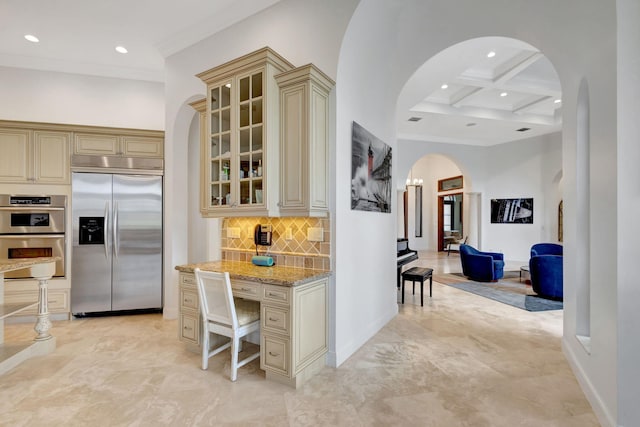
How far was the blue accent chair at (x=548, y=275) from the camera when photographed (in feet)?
17.1

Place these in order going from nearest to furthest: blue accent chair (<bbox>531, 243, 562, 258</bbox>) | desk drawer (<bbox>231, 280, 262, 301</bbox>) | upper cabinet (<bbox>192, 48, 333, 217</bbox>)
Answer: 1. desk drawer (<bbox>231, 280, 262, 301</bbox>)
2. upper cabinet (<bbox>192, 48, 333, 217</bbox>)
3. blue accent chair (<bbox>531, 243, 562, 258</bbox>)

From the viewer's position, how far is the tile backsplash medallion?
2.99 meters

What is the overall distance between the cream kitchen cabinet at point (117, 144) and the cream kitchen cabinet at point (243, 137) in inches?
70.4

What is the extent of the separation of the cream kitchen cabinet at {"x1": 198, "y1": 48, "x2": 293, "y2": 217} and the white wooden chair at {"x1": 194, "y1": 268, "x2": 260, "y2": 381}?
676 mm

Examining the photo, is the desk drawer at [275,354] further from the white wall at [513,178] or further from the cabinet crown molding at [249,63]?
the white wall at [513,178]

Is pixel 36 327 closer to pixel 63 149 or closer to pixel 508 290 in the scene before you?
pixel 63 149

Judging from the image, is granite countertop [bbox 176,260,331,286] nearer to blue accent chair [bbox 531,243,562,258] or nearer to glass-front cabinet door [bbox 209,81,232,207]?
glass-front cabinet door [bbox 209,81,232,207]

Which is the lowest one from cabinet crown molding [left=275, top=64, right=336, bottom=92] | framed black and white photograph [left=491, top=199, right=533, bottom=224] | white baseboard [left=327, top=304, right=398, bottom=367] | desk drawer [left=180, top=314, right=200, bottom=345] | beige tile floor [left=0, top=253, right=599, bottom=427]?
beige tile floor [left=0, top=253, right=599, bottom=427]

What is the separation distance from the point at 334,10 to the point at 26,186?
4.56 metres

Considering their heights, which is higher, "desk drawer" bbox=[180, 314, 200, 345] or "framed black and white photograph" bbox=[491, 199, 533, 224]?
"framed black and white photograph" bbox=[491, 199, 533, 224]

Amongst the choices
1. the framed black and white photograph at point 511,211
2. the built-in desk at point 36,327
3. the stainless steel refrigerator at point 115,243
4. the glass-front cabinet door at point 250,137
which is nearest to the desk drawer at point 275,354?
the glass-front cabinet door at point 250,137

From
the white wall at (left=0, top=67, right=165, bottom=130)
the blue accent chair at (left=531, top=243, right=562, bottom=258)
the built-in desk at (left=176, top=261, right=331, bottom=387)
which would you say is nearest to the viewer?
the built-in desk at (left=176, top=261, right=331, bottom=387)

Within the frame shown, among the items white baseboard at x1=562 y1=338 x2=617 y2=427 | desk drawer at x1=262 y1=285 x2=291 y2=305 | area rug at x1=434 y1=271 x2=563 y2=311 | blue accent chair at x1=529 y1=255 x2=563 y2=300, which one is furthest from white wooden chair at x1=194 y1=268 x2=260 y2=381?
blue accent chair at x1=529 y1=255 x2=563 y2=300

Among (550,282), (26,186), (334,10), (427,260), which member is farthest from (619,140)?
(427,260)
